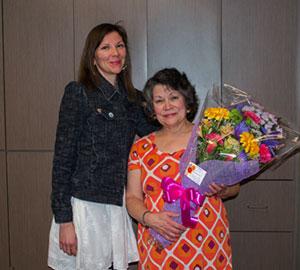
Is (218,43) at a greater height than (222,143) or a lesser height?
greater

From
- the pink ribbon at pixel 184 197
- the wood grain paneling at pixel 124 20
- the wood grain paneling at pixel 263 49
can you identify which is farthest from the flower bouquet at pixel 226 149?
the wood grain paneling at pixel 124 20

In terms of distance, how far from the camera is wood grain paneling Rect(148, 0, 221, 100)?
6.86 ft

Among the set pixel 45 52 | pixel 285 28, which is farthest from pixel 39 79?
pixel 285 28

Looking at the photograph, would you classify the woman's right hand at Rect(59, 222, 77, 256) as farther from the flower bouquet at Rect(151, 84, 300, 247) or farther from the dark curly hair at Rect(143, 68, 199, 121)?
the dark curly hair at Rect(143, 68, 199, 121)

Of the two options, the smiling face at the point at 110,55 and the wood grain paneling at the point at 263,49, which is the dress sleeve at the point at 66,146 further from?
the wood grain paneling at the point at 263,49

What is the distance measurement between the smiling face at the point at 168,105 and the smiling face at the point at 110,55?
224mm

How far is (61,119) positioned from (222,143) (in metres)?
0.66

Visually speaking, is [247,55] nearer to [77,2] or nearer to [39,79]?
[77,2]

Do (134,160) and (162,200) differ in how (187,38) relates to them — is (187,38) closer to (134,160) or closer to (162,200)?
(134,160)

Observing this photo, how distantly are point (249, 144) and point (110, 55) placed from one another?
0.70 m

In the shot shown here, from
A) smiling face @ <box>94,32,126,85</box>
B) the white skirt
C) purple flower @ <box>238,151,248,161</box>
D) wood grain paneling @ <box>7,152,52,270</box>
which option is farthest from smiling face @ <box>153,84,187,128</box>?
wood grain paneling @ <box>7,152,52,270</box>

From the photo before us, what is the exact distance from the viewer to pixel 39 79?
2182 mm

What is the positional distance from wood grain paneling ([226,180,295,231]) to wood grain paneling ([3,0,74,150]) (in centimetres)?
106

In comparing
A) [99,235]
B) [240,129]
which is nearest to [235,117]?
[240,129]
